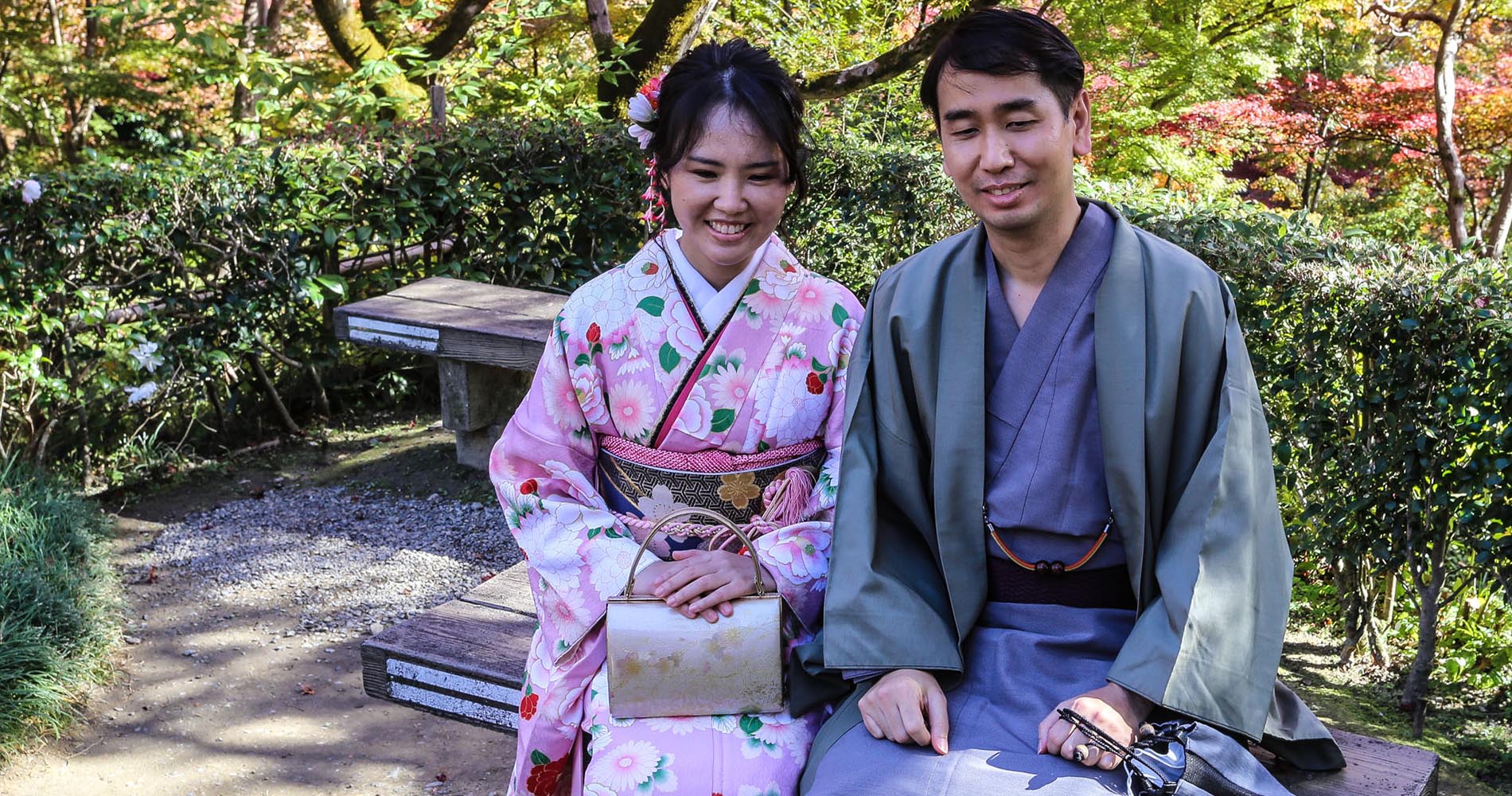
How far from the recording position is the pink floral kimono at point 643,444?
2.37 m

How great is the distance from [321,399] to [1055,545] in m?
5.42

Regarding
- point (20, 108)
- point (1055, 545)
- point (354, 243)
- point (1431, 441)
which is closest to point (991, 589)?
point (1055, 545)

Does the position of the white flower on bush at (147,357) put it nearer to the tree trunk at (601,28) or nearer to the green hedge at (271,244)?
the green hedge at (271,244)

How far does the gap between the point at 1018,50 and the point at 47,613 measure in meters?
3.58

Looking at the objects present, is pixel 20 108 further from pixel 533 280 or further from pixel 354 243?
pixel 533 280

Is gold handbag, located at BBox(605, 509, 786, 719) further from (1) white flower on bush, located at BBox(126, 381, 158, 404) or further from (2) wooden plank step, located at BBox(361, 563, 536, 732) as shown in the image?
(1) white flower on bush, located at BBox(126, 381, 158, 404)

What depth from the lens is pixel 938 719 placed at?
6.42 ft

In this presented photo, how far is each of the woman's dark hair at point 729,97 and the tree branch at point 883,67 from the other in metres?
3.42

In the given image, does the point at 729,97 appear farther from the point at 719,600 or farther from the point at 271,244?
the point at 271,244

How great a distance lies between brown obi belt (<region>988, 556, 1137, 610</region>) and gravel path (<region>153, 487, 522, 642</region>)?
8.96ft

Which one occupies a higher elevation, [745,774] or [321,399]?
[745,774]

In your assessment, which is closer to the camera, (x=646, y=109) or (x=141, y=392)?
(x=646, y=109)

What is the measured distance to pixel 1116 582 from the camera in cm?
209

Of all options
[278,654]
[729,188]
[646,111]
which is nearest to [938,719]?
[729,188]
